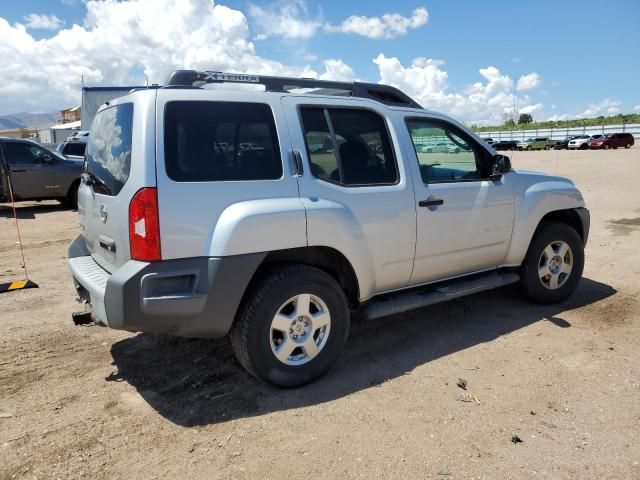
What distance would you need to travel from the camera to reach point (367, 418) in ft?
10.2

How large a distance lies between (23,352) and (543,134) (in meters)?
77.1

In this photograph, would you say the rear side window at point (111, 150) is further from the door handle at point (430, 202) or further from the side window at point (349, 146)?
the door handle at point (430, 202)

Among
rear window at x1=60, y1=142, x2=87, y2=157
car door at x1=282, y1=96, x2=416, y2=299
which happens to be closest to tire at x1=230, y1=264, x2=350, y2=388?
car door at x1=282, y1=96, x2=416, y2=299

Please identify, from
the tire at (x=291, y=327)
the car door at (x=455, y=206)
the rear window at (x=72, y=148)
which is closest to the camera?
the tire at (x=291, y=327)

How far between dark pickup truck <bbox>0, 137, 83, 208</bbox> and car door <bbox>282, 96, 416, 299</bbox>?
10.5 m

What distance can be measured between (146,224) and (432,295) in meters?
2.37

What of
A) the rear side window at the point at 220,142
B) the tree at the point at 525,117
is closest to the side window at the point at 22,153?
the rear side window at the point at 220,142

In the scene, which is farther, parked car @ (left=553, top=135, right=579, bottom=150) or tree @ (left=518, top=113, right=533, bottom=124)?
tree @ (left=518, top=113, right=533, bottom=124)

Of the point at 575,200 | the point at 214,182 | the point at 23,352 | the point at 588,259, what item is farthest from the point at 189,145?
the point at 588,259

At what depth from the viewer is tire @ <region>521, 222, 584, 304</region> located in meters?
4.92

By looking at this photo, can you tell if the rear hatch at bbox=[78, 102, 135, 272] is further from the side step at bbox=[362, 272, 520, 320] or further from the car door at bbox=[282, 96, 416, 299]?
the side step at bbox=[362, 272, 520, 320]

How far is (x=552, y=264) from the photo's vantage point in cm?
505

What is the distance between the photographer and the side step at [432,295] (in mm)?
3872

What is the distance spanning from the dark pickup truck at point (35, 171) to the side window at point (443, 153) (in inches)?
419
